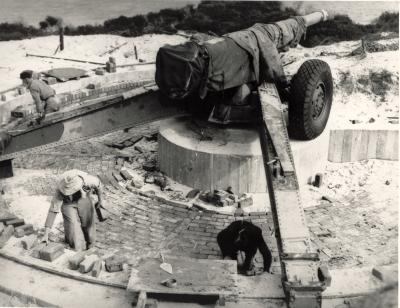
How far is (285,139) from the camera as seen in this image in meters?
7.54

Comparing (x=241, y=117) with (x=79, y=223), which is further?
(x=241, y=117)

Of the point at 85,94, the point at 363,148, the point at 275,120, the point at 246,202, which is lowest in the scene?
the point at 246,202

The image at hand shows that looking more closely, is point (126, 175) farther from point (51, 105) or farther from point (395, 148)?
point (395, 148)

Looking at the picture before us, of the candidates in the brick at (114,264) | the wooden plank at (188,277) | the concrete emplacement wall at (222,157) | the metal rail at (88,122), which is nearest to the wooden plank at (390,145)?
the concrete emplacement wall at (222,157)

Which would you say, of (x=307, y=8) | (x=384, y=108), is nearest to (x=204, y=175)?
(x=384, y=108)

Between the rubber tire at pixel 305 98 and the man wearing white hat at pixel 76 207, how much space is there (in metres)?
3.41

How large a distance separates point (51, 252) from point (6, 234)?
92cm

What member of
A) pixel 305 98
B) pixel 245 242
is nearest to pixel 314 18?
pixel 305 98

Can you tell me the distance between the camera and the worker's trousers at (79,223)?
7.21 metres

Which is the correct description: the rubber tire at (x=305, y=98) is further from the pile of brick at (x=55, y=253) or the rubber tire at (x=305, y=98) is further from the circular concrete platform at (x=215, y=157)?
the pile of brick at (x=55, y=253)

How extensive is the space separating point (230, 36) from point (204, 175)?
2150 millimetres

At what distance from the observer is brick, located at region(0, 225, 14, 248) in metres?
7.12

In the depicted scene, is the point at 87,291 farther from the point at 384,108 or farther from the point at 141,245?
the point at 384,108

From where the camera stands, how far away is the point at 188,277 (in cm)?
620
